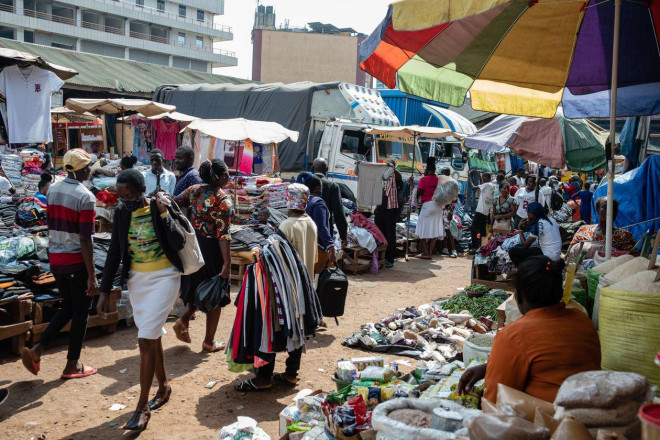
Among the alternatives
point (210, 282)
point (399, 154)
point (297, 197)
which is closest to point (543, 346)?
point (297, 197)

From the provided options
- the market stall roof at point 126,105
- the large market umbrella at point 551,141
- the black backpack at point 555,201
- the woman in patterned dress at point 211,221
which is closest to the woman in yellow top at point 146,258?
the woman in patterned dress at point 211,221

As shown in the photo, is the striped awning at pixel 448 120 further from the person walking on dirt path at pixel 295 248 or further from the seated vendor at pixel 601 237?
the person walking on dirt path at pixel 295 248

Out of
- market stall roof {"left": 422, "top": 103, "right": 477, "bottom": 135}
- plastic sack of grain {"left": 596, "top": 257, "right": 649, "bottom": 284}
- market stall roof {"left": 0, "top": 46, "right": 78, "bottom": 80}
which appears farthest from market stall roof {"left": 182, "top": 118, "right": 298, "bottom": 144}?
market stall roof {"left": 422, "top": 103, "right": 477, "bottom": 135}

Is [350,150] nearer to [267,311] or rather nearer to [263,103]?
[263,103]

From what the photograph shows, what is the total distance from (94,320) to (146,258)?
2.41m

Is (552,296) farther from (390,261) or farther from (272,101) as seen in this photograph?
(272,101)

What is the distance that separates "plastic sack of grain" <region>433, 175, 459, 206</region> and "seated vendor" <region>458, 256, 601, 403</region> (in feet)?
31.4

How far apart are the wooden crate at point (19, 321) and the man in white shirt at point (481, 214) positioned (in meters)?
10.00

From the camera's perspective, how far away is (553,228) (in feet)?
27.6

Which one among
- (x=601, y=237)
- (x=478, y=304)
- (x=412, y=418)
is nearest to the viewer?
(x=412, y=418)

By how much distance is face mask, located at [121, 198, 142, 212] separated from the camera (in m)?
4.54

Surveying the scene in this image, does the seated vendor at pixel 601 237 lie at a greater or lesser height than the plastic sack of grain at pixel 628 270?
lesser

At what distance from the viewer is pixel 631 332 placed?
2.91 m

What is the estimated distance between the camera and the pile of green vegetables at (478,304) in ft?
25.4
